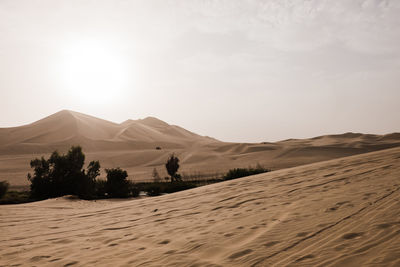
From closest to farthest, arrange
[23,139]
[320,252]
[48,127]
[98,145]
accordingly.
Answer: [320,252], [98,145], [23,139], [48,127]

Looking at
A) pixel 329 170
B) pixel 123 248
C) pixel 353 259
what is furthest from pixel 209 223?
pixel 329 170

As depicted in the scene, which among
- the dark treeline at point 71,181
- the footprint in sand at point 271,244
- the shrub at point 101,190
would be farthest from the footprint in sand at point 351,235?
the shrub at point 101,190

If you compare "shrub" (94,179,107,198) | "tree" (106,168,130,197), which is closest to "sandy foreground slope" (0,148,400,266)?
"tree" (106,168,130,197)

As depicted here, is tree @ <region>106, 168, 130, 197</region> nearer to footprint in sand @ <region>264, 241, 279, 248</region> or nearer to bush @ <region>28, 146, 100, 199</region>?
bush @ <region>28, 146, 100, 199</region>

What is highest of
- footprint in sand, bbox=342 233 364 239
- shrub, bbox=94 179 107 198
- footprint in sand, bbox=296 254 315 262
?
footprint in sand, bbox=342 233 364 239

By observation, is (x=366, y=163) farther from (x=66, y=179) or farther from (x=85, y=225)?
(x=66, y=179)

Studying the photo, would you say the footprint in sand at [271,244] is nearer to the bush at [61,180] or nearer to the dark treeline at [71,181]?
the dark treeline at [71,181]

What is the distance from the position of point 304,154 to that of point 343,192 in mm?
43311

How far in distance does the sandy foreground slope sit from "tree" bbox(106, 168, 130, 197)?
11338 mm

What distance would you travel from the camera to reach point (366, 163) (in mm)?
8406

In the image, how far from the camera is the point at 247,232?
12.9 feet

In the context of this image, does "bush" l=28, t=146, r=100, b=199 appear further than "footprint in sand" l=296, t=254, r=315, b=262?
Yes

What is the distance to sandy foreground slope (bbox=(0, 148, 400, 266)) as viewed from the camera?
2.99 meters

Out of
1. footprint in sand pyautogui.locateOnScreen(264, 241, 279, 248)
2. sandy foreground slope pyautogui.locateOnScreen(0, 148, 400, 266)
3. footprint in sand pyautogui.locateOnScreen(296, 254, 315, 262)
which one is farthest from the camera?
footprint in sand pyautogui.locateOnScreen(264, 241, 279, 248)
